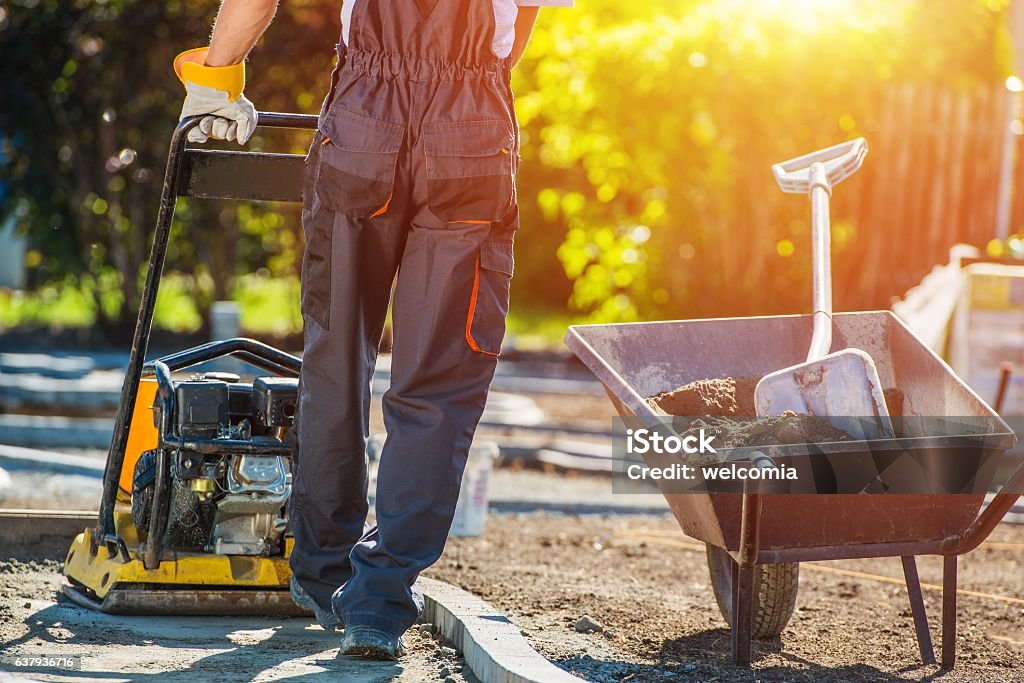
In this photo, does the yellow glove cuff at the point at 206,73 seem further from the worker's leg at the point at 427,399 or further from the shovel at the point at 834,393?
the shovel at the point at 834,393

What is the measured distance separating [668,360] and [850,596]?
3.60 feet

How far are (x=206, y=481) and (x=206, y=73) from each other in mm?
966

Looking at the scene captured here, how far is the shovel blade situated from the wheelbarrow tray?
0.17 m

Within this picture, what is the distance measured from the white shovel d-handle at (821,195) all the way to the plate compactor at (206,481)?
1.29m

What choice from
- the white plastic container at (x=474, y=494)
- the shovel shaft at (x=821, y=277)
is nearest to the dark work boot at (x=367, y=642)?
the shovel shaft at (x=821, y=277)

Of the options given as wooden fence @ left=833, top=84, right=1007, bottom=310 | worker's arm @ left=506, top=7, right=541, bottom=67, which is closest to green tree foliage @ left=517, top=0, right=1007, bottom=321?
wooden fence @ left=833, top=84, right=1007, bottom=310

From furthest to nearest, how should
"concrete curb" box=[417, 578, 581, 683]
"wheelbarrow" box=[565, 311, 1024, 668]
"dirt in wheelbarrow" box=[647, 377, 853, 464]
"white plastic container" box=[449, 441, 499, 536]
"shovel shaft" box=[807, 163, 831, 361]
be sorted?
"white plastic container" box=[449, 441, 499, 536], "shovel shaft" box=[807, 163, 831, 361], "dirt in wheelbarrow" box=[647, 377, 853, 464], "wheelbarrow" box=[565, 311, 1024, 668], "concrete curb" box=[417, 578, 581, 683]

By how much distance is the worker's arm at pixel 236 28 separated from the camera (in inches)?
123

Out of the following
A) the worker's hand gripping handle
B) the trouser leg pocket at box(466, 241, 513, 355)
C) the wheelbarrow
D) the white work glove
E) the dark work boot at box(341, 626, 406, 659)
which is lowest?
the dark work boot at box(341, 626, 406, 659)

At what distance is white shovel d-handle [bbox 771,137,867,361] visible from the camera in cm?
358

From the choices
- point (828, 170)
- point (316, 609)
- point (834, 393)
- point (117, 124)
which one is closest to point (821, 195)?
point (828, 170)

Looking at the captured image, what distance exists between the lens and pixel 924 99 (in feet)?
35.0

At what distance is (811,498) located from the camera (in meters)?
3.11
